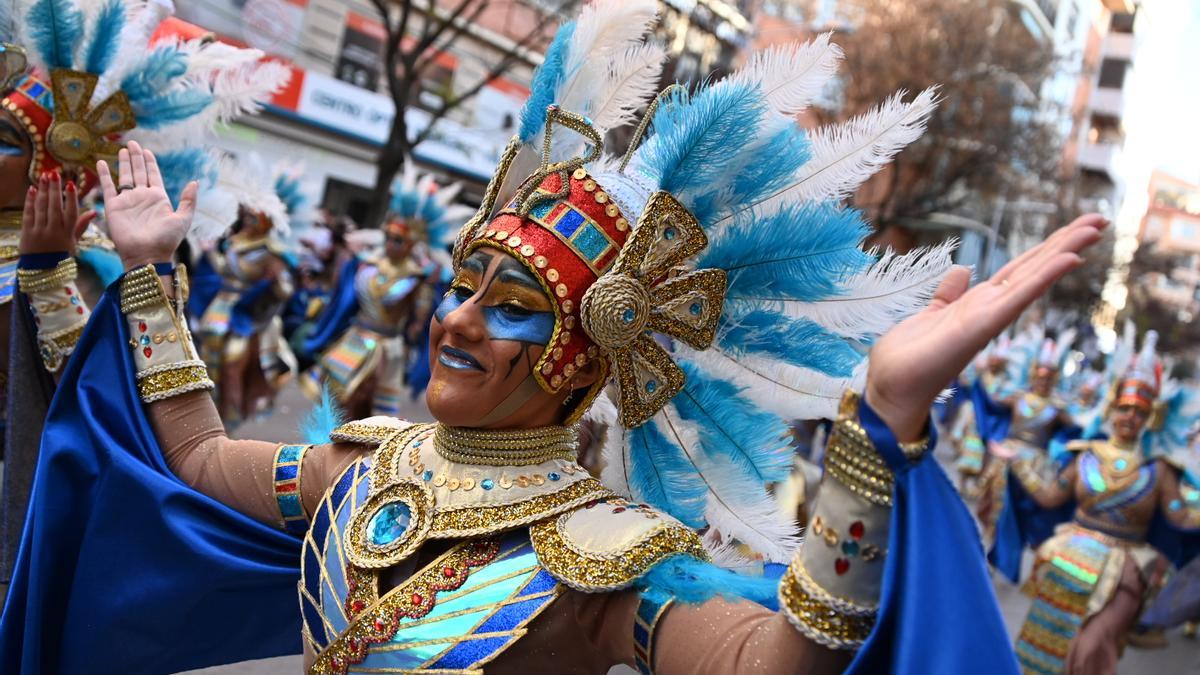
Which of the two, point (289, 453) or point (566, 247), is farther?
point (289, 453)

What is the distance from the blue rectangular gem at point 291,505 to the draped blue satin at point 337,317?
6.75 m

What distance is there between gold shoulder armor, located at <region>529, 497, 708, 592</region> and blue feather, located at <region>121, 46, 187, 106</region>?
2093 mm

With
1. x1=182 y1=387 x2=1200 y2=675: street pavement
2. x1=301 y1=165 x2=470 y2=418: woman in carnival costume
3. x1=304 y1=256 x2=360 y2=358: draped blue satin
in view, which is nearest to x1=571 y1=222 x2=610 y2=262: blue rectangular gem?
x1=182 y1=387 x2=1200 y2=675: street pavement

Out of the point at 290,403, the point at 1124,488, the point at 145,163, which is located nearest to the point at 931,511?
the point at 145,163

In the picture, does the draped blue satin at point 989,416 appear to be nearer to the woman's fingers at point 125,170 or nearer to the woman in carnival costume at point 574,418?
the woman in carnival costume at point 574,418

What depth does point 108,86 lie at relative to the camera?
3.27m

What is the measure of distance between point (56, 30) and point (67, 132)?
11.4 inches

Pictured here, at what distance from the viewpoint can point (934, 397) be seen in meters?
1.43

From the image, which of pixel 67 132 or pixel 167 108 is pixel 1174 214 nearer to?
pixel 167 108

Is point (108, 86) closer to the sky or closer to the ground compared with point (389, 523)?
closer to the sky

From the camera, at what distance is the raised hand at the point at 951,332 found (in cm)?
137

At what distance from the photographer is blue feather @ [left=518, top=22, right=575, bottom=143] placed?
228 centimetres

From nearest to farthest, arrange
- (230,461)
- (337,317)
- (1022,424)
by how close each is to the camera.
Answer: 1. (230,461)
2. (337,317)
3. (1022,424)

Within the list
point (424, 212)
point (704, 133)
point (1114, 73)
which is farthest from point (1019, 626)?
point (1114, 73)
